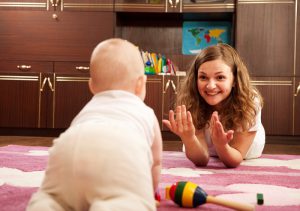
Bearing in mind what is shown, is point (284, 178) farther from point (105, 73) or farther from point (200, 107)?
point (105, 73)

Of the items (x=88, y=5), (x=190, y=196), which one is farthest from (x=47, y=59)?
(x=190, y=196)

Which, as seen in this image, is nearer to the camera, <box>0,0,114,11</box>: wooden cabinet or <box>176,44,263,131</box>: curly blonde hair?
<box>176,44,263,131</box>: curly blonde hair

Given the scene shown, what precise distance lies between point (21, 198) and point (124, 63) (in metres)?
0.46

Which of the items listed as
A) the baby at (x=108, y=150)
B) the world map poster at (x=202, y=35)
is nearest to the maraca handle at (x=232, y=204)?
the baby at (x=108, y=150)

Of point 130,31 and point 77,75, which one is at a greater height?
point 130,31

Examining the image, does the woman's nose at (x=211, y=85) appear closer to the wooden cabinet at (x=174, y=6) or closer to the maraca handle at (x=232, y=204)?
the maraca handle at (x=232, y=204)

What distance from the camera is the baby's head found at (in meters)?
0.65

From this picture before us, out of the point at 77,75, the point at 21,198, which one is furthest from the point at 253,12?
the point at 21,198

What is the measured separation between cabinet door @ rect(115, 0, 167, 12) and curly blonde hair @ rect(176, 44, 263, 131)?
1900 millimetres

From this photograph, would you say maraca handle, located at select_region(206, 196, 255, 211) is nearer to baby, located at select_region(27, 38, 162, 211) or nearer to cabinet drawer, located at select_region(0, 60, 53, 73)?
baby, located at select_region(27, 38, 162, 211)

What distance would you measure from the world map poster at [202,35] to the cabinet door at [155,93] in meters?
0.54

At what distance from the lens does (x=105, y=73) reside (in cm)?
67

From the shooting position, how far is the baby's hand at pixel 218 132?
121 centimetres

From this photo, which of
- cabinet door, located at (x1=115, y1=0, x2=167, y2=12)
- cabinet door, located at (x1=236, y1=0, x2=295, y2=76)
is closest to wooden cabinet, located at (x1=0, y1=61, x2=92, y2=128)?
cabinet door, located at (x1=115, y1=0, x2=167, y2=12)
